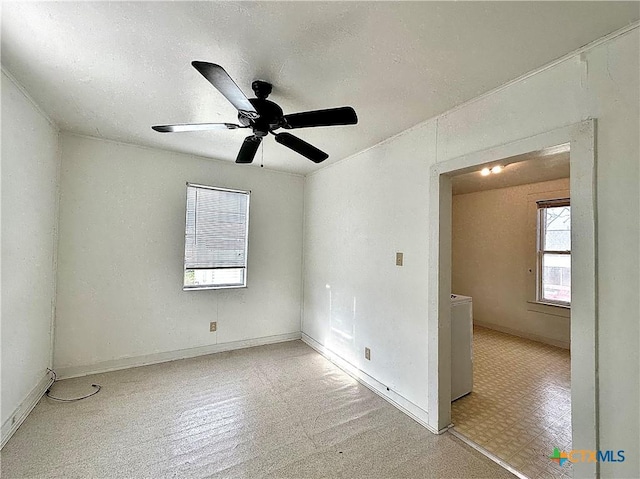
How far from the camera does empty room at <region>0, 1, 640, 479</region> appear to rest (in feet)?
4.44

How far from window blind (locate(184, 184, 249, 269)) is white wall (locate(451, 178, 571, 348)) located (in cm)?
411

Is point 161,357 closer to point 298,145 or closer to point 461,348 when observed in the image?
point 298,145

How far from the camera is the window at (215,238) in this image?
3430 millimetres

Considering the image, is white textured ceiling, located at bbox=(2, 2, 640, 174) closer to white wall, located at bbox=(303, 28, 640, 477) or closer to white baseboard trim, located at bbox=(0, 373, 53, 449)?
white wall, located at bbox=(303, 28, 640, 477)

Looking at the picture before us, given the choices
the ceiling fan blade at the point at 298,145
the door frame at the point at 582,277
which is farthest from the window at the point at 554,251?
the ceiling fan blade at the point at 298,145

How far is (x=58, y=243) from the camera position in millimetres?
2771

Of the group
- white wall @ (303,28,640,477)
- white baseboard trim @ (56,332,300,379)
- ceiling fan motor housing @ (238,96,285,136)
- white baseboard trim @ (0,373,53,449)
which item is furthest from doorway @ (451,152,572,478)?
white baseboard trim @ (0,373,53,449)

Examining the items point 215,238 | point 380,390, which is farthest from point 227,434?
point 215,238

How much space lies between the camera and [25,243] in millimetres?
2143

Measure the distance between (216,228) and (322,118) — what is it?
2.41m

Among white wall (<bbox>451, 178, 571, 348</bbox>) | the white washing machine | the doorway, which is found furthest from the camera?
white wall (<bbox>451, 178, 571, 348</bbox>)

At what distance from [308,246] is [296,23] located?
9.74ft

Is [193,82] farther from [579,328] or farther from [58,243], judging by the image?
[579,328]

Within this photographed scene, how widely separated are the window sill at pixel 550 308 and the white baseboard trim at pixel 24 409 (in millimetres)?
5908
